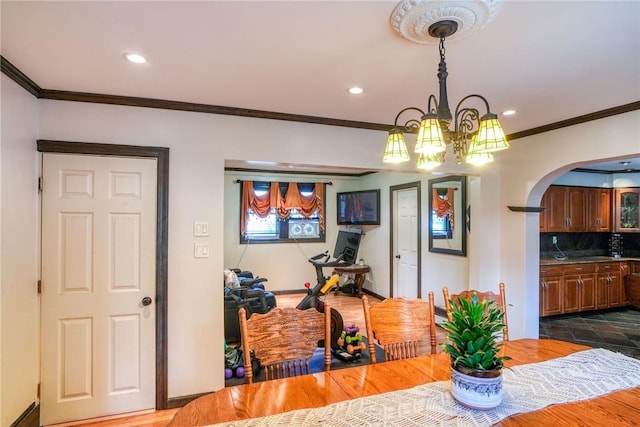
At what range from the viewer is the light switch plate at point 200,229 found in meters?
2.85

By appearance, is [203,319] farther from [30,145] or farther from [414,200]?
[414,200]

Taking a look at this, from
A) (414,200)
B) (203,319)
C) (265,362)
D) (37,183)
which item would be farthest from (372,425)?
(414,200)

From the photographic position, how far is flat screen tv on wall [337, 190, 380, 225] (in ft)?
21.4

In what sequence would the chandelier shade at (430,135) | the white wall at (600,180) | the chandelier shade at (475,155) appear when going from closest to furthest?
the chandelier shade at (430,135), the chandelier shade at (475,155), the white wall at (600,180)

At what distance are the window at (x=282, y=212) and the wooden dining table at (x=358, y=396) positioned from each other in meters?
5.08

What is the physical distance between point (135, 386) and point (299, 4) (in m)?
2.90

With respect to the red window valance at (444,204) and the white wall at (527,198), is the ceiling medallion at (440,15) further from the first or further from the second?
the red window valance at (444,204)

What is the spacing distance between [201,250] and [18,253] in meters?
1.16

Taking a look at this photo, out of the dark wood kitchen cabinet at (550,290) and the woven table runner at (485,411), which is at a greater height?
the woven table runner at (485,411)

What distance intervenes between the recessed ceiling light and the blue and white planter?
7.70 feet

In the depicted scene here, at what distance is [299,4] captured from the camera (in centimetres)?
151

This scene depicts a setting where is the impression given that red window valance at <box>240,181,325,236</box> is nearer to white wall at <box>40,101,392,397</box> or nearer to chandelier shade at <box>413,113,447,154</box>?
white wall at <box>40,101,392,397</box>

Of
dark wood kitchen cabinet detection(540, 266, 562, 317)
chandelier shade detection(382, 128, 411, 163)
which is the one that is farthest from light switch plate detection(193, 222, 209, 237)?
dark wood kitchen cabinet detection(540, 266, 562, 317)

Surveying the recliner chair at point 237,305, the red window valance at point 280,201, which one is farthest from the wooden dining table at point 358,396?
the red window valance at point 280,201
